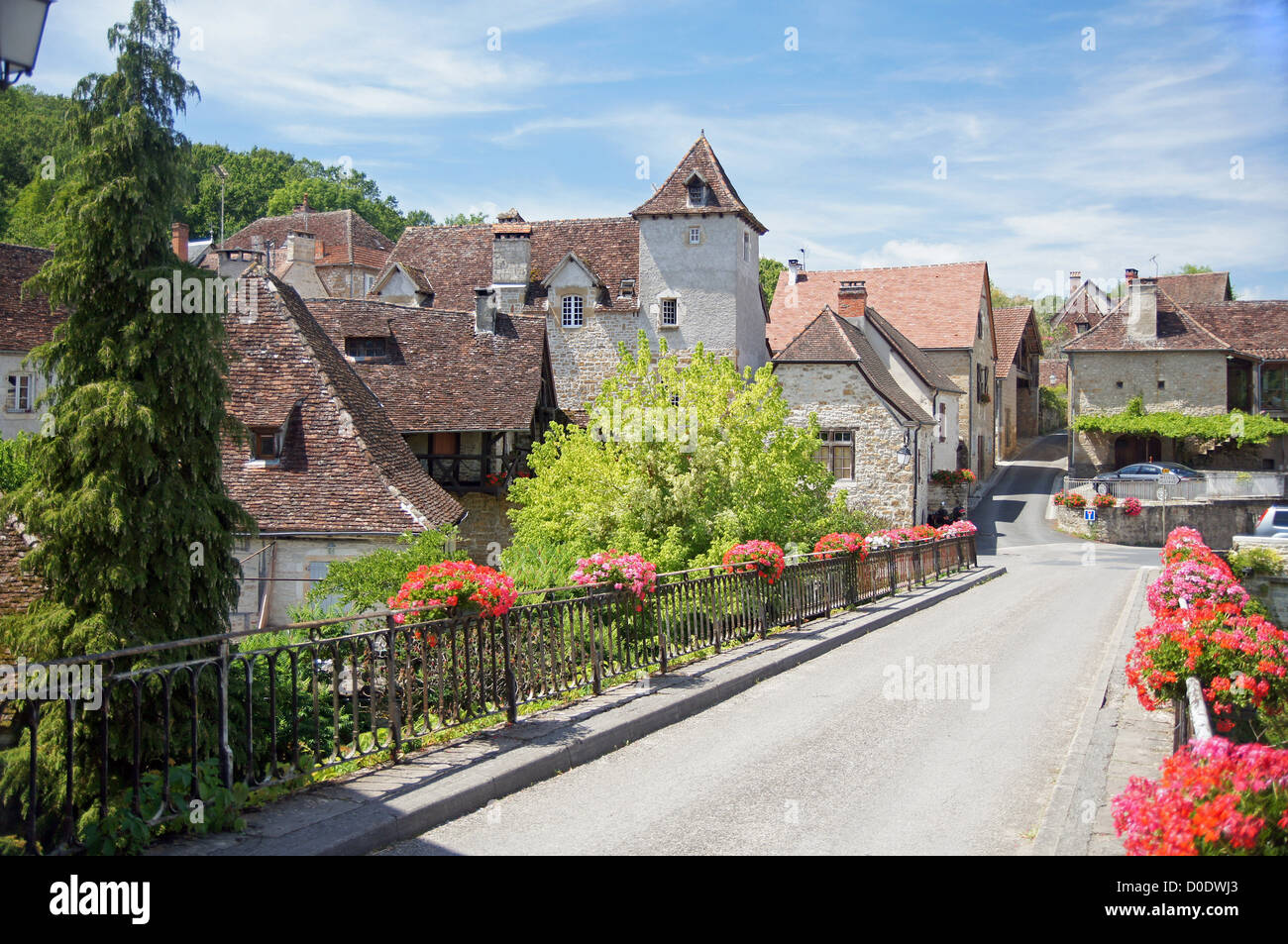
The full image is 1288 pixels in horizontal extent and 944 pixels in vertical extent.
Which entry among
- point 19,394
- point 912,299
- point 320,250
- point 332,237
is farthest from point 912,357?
point 332,237

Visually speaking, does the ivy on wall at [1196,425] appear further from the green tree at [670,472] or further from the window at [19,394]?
the window at [19,394]

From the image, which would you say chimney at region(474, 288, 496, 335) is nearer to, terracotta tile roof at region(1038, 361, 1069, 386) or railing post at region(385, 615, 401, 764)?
railing post at region(385, 615, 401, 764)

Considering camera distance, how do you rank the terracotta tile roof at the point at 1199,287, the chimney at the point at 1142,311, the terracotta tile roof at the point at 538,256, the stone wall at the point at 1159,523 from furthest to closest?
the terracotta tile roof at the point at 1199,287
the chimney at the point at 1142,311
the terracotta tile roof at the point at 538,256
the stone wall at the point at 1159,523

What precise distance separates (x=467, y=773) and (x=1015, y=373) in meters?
59.8

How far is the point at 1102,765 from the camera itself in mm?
8312

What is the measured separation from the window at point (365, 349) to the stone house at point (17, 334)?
925cm

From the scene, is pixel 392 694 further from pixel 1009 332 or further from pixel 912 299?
pixel 1009 332

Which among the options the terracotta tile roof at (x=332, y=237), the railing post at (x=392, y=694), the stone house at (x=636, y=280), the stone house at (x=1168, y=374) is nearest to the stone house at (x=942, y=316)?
the stone house at (x=1168, y=374)

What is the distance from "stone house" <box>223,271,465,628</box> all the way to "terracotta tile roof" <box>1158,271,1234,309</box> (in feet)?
195

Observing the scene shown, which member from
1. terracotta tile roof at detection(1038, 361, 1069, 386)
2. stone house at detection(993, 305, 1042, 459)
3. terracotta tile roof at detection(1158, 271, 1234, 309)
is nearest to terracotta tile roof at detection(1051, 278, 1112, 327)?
terracotta tile roof at detection(1038, 361, 1069, 386)

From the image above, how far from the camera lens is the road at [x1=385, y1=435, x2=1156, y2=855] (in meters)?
6.75

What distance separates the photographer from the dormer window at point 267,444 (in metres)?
21.2
